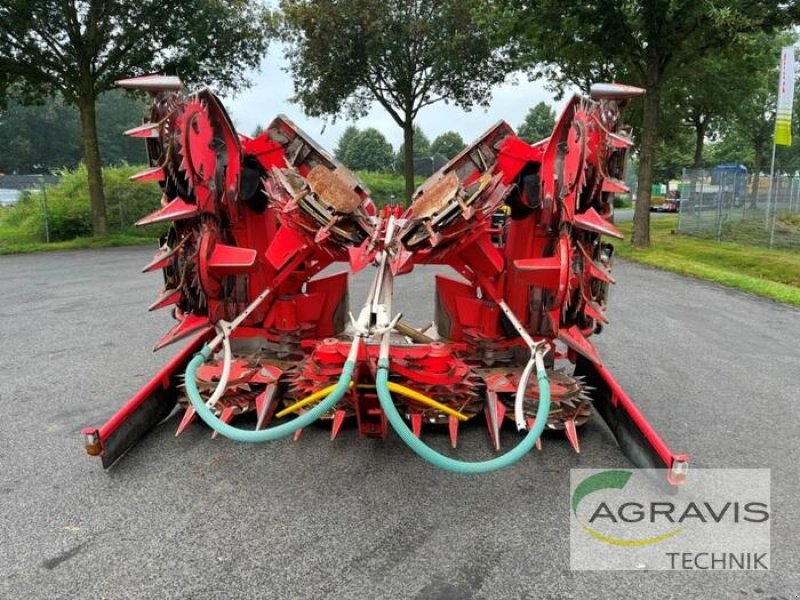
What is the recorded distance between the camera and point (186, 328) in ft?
12.9

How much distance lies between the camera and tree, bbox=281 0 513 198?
66.0 feet

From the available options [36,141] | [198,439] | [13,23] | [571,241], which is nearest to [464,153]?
[571,241]

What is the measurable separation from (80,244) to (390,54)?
12.3m

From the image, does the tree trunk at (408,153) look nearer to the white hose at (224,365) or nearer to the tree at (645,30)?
the tree at (645,30)

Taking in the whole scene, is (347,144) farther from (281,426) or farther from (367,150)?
(281,426)

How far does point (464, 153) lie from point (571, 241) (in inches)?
40.4

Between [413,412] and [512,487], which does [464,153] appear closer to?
[413,412]

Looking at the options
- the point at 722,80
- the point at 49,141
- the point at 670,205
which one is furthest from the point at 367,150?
the point at 722,80

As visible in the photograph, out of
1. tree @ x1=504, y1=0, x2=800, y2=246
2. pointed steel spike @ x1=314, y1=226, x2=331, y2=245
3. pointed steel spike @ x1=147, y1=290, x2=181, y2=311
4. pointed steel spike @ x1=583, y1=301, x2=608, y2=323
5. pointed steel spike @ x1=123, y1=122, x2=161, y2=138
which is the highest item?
tree @ x1=504, y1=0, x2=800, y2=246

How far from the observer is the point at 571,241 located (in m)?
3.47

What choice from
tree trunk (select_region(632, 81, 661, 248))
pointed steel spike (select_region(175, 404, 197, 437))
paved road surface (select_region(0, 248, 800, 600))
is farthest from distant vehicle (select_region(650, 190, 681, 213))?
pointed steel spike (select_region(175, 404, 197, 437))

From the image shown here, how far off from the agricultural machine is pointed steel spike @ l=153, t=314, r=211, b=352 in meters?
0.01

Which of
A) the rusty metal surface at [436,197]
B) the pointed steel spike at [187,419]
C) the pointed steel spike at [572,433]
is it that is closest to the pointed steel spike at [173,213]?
the pointed steel spike at [187,419]

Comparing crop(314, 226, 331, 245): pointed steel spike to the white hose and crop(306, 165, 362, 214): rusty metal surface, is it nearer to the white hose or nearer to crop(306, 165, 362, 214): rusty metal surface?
crop(306, 165, 362, 214): rusty metal surface
